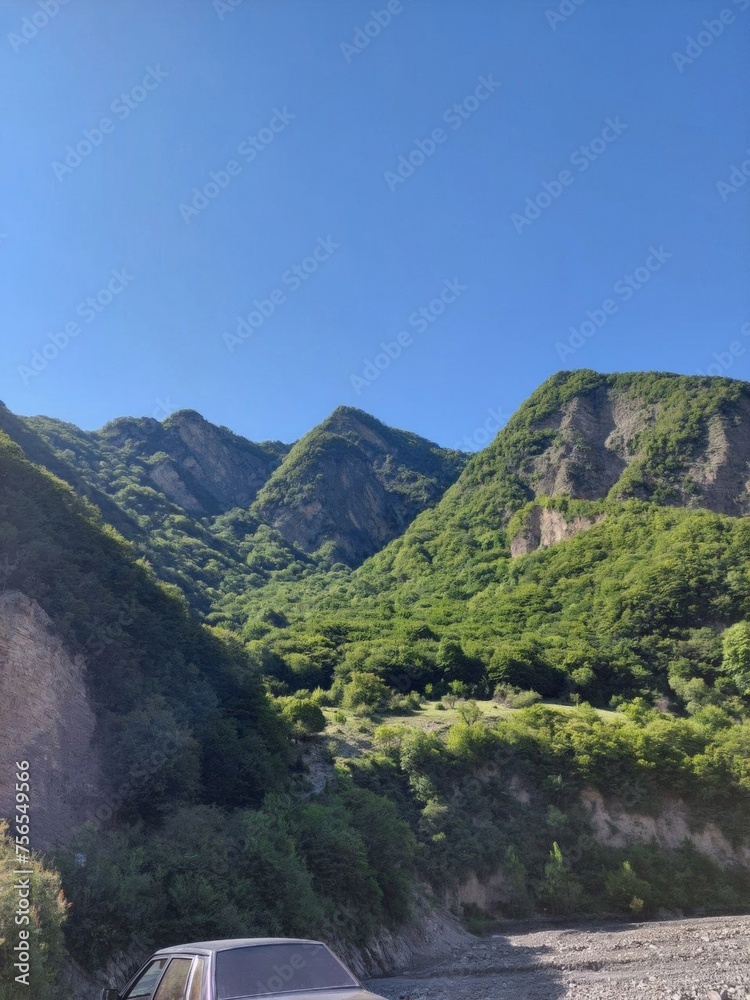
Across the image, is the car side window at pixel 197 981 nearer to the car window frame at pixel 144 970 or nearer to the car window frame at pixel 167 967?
the car window frame at pixel 167 967

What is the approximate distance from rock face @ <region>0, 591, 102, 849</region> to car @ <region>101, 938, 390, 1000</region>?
17383mm


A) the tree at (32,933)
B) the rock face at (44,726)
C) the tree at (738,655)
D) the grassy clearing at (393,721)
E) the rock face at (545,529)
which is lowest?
the tree at (738,655)

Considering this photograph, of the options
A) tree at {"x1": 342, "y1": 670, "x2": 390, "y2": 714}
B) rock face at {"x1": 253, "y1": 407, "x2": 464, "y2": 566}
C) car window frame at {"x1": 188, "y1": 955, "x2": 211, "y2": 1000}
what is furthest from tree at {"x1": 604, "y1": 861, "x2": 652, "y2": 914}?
rock face at {"x1": 253, "y1": 407, "x2": 464, "y2": 566}

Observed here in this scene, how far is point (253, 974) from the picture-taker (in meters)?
5.45

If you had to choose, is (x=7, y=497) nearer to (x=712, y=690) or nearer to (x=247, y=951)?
(x=247, y=951)

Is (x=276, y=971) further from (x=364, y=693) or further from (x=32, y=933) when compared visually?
(x=364, y=693)

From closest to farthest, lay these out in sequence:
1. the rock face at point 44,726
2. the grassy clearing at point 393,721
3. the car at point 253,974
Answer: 1. the car at point 253,974
2. the rock face at point 44,726
3. the grassy clearing at point 393,721

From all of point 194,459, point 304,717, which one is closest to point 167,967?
point 304,717

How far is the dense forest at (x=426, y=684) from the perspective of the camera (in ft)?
72.8

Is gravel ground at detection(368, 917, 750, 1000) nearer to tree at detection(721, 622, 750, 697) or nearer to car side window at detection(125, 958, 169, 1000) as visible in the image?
car side window at detection(125, 958, 169, 1000)

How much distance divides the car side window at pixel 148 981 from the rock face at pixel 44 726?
16281 mm

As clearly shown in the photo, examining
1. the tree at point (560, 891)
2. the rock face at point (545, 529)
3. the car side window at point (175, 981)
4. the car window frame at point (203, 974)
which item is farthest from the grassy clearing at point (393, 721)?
the rock face at point (545, 529)

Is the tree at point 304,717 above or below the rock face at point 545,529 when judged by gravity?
below

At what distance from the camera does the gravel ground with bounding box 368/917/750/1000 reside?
1794 centimetres
